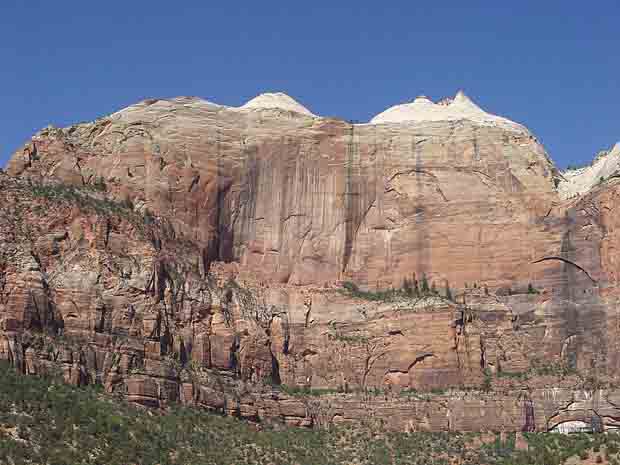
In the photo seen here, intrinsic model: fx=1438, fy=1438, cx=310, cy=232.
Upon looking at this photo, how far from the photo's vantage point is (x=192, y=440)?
84125 mm

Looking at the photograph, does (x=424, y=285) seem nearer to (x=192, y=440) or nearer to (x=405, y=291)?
(x=405, y=291)

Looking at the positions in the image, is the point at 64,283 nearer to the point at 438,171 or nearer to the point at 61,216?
the point at 61,216

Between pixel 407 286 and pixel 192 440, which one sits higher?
pixel 407 286

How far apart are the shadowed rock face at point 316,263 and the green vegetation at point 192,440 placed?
1841mm

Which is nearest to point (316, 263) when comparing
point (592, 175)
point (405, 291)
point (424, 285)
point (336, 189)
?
Answer: point (336, 189)

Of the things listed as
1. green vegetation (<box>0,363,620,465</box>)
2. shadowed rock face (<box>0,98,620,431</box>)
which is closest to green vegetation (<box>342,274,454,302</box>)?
shadowed rock face (<box>0,98,620,431</box>)

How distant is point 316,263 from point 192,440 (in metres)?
22.1

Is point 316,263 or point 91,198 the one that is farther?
point 316,263

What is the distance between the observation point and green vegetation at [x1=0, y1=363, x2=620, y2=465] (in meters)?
75.4

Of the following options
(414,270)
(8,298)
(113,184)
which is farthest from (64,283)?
(414,270)

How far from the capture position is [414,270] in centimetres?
10156

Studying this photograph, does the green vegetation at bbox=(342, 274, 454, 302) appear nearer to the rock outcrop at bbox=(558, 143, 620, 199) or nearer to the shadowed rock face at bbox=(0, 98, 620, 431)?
the shadowed rock face at bbox=(0, 98, 620, 431)

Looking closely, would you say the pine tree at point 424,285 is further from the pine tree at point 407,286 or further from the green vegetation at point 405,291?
the pine tree at point 407,286

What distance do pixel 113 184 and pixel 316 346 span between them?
58.4 feet
